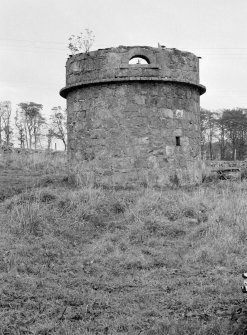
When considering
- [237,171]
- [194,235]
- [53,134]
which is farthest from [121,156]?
[53,134]

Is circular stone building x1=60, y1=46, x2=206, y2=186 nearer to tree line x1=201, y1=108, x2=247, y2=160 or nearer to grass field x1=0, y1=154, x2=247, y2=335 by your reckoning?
grass field x1=0, y1=154, x2=247, y2=335

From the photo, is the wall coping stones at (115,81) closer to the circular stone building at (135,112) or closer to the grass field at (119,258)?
the circular stone building at (135,112)

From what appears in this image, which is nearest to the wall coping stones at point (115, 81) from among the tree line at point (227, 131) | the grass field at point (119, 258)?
the grass field at point (119, 258)

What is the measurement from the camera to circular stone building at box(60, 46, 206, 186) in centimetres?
1069

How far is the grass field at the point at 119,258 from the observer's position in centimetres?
474

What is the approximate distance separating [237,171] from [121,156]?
437 cm

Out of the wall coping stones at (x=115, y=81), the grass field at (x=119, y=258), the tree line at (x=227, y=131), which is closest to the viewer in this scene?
the grass field at (x=119, y=258)

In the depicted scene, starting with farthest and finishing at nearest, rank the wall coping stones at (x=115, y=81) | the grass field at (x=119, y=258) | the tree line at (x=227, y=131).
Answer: the tree line at (x=227, y=131)
the wall coping stones at (x=115, y=81)
the grass field at (x=119, y=258)

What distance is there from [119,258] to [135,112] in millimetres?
4690

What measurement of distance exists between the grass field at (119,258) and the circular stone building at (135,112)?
597 mm

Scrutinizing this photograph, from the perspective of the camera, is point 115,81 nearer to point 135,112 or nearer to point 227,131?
point 135,112

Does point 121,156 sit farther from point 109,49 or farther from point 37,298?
point 37,298

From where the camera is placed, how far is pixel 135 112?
10.8 m

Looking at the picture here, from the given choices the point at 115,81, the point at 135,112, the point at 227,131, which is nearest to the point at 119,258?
the point at 135,112
